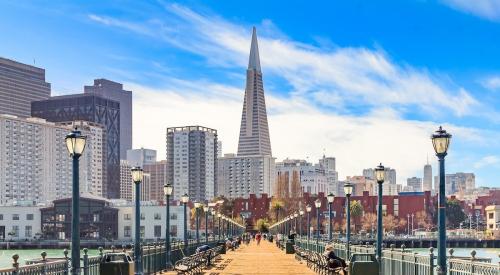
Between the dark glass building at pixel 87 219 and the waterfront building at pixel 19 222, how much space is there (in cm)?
169

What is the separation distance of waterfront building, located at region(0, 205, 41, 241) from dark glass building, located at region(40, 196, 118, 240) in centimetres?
169

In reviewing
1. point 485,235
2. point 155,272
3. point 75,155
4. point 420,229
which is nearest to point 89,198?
point 420,229

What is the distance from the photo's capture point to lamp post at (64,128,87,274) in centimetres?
1594

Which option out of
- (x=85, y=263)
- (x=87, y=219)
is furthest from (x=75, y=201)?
(x=87, y=219)

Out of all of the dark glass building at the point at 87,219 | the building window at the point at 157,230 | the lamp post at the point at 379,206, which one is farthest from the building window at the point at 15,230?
the lamp post at the point at 379,206

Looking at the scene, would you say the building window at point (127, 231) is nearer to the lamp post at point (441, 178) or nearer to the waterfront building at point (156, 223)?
the waterfront building at point (156, 223)

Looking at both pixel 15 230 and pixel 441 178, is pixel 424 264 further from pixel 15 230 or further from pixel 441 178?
pixel 15 230

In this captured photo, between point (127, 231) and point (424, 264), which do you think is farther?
point (127, 231)

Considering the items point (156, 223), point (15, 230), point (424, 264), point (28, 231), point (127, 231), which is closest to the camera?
point (424, 264)

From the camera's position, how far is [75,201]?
16484 mm

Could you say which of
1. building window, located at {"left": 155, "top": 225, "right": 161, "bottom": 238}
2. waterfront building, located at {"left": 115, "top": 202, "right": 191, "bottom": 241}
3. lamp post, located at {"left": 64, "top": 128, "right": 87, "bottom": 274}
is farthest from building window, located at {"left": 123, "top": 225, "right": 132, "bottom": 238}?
lamp post, located at {"left": 64, "top": 128, "right": 87, "bottom": 274}

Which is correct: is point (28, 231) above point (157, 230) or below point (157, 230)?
below

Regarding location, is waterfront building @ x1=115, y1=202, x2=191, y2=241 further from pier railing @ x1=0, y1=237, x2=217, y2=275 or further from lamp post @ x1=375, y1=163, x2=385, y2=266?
lamp post @ x1=375, y1=163, x2=385, y2=266

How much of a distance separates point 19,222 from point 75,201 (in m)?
135
